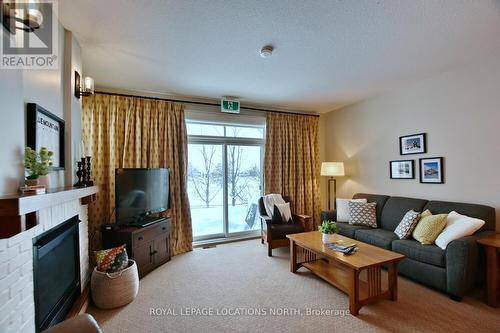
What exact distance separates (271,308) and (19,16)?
2.72 metres

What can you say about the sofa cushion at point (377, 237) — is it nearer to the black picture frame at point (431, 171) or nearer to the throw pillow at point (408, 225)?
the throw pillow at point (408, 225)

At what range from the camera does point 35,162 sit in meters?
1.39

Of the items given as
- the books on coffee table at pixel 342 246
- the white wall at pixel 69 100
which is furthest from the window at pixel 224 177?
the books on coffee table at pixel 342 246

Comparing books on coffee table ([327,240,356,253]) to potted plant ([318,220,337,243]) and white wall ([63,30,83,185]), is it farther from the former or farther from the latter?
white wall ([63,30,83,185])

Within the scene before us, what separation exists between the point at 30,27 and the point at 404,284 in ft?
12.6

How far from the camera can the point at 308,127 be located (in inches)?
189

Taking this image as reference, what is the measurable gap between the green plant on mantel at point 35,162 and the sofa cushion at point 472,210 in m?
3.97

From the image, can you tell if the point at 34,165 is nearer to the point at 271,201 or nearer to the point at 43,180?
the point at 43,180

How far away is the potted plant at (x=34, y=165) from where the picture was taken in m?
1.36

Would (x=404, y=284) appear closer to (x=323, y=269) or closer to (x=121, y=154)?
(x=323, y=269)

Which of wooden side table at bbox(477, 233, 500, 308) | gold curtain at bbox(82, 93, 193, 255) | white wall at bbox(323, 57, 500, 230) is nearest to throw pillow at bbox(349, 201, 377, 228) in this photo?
white wall at bbox(323, 57, 500, 230)

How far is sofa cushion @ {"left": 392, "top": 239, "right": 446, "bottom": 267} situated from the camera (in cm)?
237

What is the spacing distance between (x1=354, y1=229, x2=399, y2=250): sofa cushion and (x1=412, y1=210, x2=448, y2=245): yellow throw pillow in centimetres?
30

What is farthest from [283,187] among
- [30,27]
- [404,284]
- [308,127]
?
[30,27]
